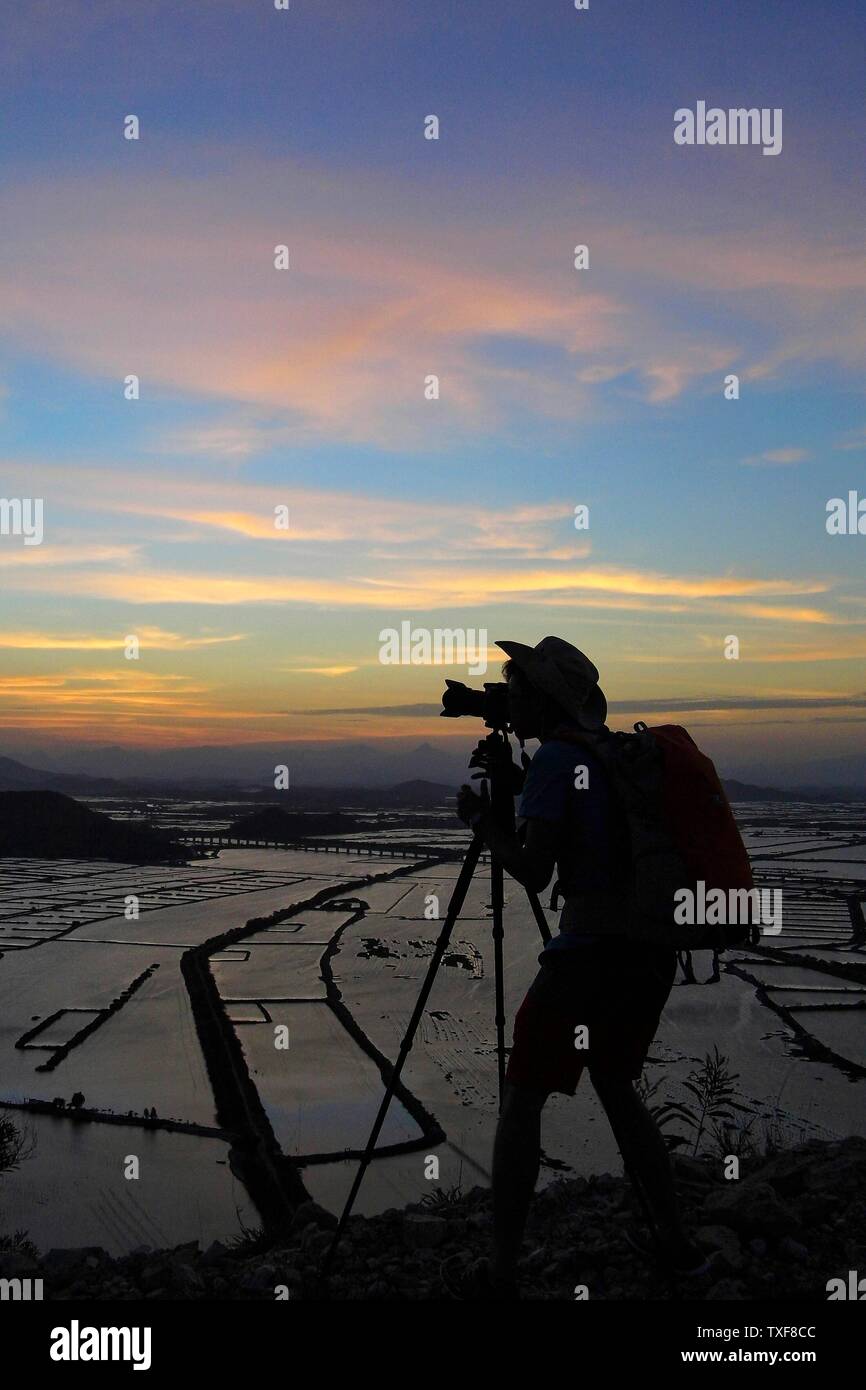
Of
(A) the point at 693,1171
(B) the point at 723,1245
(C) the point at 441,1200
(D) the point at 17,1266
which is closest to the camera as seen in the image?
(B) the point at 723,1245

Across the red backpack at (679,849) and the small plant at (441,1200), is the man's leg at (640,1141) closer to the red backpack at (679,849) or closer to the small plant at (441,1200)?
the red backpack at (679,849)

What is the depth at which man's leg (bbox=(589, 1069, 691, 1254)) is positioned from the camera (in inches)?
114

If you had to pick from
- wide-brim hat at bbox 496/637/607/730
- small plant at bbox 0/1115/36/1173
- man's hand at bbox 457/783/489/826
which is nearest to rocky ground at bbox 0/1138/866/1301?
man's hand at bbox 457/783/489/826

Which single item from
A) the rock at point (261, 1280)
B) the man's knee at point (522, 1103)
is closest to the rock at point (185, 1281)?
the rock at point (261, 1280)

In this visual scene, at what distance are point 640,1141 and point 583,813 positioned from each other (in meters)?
1.01

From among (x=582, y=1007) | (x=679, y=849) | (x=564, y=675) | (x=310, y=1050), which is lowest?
(x=310, y=1050)

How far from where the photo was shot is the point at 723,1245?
3.64 meters

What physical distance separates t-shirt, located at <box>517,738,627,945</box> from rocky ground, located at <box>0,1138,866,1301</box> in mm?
1439

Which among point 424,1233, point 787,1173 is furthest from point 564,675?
point 787,1173

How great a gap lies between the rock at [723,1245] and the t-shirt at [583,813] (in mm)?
1592

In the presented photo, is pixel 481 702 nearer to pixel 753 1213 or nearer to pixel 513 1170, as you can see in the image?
pixel 513 1170

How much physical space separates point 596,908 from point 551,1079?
493mm

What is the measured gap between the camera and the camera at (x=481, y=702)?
3.22 m
